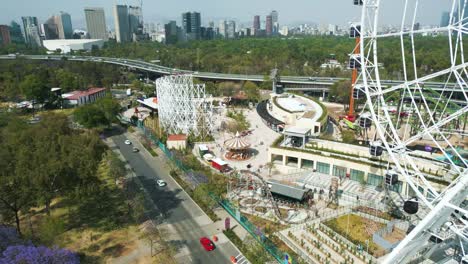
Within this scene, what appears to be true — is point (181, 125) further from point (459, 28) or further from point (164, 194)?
point (459, 28)

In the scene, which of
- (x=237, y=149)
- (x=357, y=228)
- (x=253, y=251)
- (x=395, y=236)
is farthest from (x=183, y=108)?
(x=395, y=236)

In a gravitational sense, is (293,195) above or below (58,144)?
below

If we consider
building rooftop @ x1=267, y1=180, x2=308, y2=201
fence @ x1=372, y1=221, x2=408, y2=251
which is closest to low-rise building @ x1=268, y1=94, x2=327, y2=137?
building rooftop @ x1=267, y1=180, x2=308, y2=201

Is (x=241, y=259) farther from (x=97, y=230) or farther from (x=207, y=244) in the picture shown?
(x=97, y=230)

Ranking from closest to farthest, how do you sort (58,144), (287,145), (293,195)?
1. (58,144)
2. (293,195)
3. (287,145)

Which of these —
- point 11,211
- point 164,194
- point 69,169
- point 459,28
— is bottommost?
point 164,194

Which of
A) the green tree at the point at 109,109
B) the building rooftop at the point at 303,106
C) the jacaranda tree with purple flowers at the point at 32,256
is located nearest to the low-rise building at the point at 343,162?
the building rooftop at the point at 303,106

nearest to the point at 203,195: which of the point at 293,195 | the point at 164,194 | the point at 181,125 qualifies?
the point at 164,194
